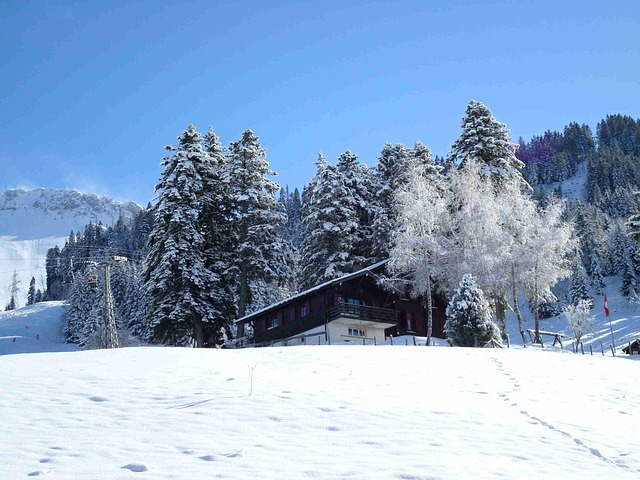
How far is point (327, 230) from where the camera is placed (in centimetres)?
5372

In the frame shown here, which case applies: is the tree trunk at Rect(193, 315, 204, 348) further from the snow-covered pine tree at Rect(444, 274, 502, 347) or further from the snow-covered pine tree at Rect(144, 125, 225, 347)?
the snow-covered pine tree at Rect(444, 274, 502, 347)

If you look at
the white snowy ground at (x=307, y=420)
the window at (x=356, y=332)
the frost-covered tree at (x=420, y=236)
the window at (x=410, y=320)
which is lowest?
the white snowy ground at (x=307, y=420)

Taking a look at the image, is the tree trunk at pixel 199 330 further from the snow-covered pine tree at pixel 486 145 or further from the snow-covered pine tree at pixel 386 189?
the snow-covered pine tree at pixel 486 145

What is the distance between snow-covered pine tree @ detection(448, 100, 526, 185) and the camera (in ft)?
166

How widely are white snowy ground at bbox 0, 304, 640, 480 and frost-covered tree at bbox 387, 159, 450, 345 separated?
763 inches

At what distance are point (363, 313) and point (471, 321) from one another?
47.0ft

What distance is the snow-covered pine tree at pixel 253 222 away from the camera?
49.8 meters

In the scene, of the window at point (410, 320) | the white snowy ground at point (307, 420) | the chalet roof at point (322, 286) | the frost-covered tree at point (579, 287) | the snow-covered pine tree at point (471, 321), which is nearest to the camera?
the white snowy ground at point (307, 420)

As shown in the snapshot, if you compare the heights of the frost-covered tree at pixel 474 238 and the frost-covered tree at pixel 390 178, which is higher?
the frost-covered tree at pixel 390 178

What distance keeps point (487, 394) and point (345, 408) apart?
492 centimetres

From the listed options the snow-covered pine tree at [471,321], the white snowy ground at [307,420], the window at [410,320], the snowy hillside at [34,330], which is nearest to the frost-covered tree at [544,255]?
the window at [410,320]

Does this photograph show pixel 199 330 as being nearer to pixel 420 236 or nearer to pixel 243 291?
pixel 243 291

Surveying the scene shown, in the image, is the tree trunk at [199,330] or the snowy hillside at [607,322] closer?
the tree trunk at [199,330]

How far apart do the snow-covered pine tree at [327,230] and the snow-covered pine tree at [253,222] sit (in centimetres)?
375
